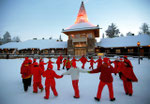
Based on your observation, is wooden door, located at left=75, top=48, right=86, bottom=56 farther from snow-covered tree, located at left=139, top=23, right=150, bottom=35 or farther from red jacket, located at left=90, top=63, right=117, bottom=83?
snow-covered tree, located at left=139, top=23, right=150, bottom=35

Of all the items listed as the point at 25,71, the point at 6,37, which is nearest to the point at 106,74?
the point at 25,71

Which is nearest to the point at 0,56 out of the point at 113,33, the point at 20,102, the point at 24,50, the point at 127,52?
the point at 24,50

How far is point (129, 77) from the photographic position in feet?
10.9

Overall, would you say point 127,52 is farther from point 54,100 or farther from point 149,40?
point 54,100

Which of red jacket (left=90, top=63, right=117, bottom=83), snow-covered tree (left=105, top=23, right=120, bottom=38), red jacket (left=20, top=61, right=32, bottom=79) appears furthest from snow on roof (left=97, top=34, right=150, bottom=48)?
red jacket (left=20, top=61, right=32, bottom=79)

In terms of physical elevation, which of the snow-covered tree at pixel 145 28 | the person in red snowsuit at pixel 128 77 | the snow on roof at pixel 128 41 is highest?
the snow-covered tree at pixel 145 28

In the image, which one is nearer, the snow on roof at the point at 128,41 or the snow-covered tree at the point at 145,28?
the snow on roof at the point at 128,41

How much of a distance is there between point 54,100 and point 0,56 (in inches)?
1216

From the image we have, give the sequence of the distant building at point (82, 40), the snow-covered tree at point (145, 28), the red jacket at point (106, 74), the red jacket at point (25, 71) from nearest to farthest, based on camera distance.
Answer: the red jacket at point (106, 74) → the red jacket at point (25, 71) → the distant building at point (82, 40) → the snow-covered tree at point (145, 28)

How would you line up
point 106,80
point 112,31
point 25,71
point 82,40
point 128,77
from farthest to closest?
point 112,31, point 82,40, point 25,71, point 128,77, point 106,80

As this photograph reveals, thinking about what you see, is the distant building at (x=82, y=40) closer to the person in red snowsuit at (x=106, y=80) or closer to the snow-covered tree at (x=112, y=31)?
the person in red snowsuit at (x=106, y=80)

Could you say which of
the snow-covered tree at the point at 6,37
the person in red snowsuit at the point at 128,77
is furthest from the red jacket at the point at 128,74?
the snow-covered tree at the point at 6,37

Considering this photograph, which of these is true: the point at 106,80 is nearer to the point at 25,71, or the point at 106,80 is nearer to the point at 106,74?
the point at 106,74

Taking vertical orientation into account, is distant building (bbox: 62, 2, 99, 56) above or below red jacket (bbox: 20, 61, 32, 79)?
above
